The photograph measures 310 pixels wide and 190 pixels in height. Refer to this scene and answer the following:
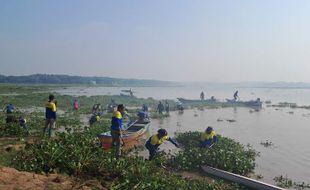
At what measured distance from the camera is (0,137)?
16.8 metres

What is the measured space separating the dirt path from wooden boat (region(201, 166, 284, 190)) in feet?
17.3

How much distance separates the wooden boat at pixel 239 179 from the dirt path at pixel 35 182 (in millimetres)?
5271

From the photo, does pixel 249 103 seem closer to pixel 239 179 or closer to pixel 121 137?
pixel 121 137

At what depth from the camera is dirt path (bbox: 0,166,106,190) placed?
24.9 feet

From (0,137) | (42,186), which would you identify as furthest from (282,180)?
(0,137)

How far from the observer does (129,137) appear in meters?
18.0

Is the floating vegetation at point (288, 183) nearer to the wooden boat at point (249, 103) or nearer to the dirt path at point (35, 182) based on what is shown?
the dirt path at point (35, 182)

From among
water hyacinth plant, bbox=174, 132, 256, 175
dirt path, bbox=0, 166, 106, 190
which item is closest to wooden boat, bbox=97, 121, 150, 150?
water hyacinth plant, bbox=174, 132, 256, 175

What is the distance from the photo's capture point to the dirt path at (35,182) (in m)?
7.58

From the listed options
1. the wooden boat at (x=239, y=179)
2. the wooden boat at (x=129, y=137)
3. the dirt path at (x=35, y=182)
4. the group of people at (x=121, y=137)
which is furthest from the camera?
the wooden boat at (x=129, y=137)

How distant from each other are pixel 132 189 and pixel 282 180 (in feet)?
26.0

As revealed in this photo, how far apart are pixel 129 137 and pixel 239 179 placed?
7.41 metres

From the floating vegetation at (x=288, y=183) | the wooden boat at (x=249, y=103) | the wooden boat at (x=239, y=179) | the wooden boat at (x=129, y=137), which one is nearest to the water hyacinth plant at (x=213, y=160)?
the wooden boat at (x=239, y=179)

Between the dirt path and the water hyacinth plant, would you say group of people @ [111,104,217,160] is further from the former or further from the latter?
the dirt path
